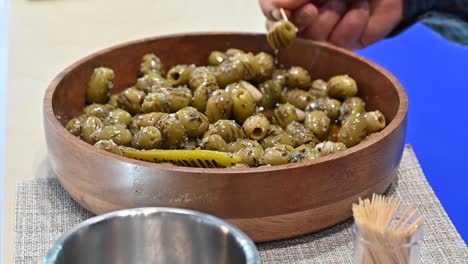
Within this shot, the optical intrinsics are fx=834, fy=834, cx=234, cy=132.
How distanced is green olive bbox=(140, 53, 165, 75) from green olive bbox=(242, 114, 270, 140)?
230 mm

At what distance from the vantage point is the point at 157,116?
3.63 feet

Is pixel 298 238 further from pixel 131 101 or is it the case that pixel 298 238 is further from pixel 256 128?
pixel 131 101

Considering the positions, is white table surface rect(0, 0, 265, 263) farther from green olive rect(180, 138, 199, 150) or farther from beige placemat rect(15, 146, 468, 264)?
green olive rect(180, 138, 199, 150)

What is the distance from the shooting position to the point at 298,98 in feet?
4.10

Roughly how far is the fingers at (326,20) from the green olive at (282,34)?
5.2 inches

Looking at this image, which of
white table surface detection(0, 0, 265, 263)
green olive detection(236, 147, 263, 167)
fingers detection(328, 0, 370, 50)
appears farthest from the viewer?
fingers detection(328, 0, 370, 50)

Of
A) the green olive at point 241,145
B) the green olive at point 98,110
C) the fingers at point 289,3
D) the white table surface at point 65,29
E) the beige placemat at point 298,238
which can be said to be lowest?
the white table surface at point 65,29

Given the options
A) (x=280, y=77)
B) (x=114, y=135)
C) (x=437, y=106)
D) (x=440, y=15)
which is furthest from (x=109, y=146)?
(x=437, y=106)

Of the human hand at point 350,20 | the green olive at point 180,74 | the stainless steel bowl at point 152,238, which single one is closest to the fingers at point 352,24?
the human hand at point 350,20

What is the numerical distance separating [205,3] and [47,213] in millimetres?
963

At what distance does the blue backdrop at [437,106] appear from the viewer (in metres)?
1.56

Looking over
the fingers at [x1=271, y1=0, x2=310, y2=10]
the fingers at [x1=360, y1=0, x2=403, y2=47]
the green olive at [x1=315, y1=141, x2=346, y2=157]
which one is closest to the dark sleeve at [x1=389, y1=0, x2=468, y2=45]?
the fingers at [x1=360, y1=0, x2=403, y2=47]

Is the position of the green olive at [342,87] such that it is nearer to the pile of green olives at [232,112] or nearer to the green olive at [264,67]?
the pile of green olives at [232,112]

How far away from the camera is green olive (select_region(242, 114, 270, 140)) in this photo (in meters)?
1.12
